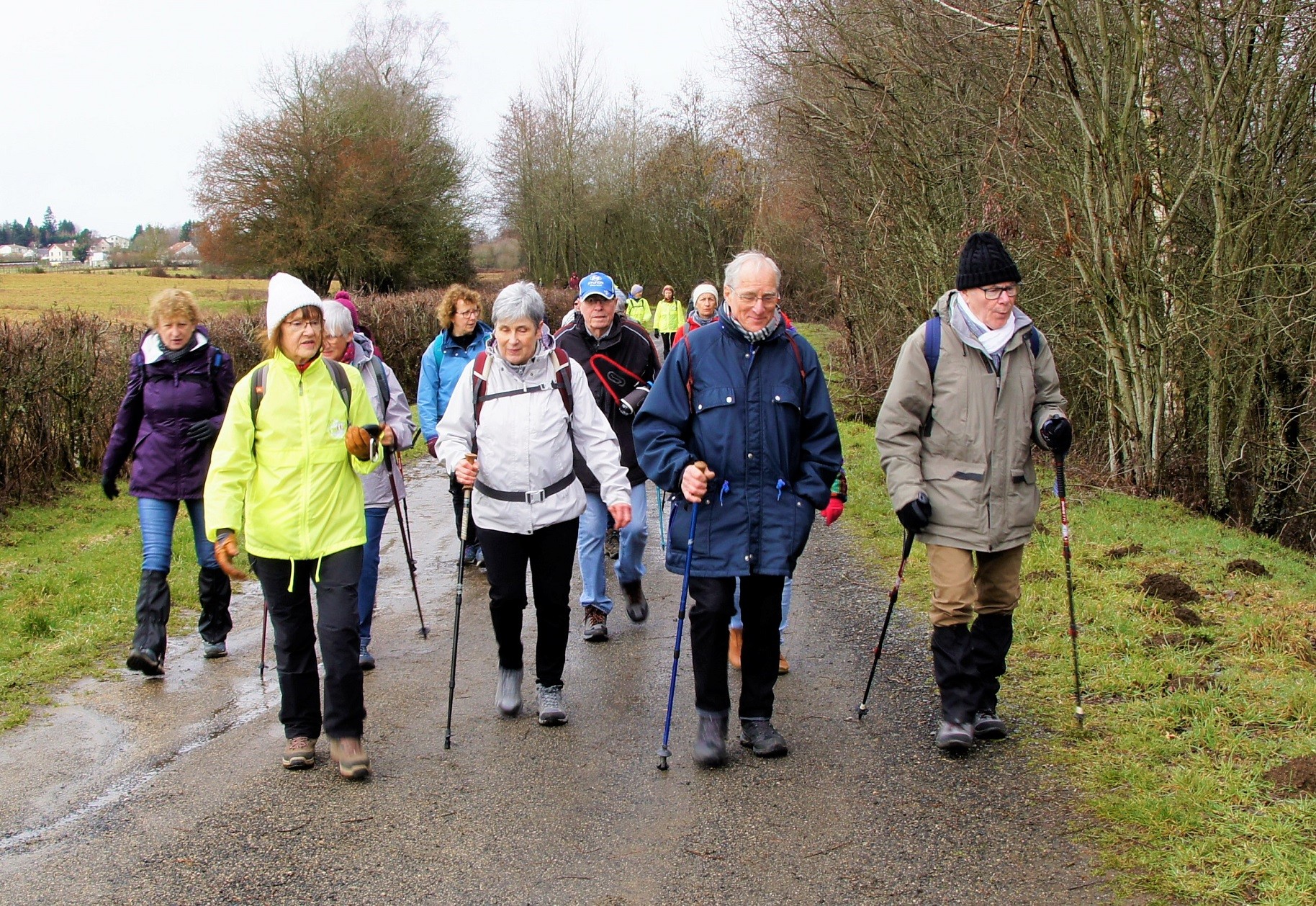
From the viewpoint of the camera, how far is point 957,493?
4965 mm

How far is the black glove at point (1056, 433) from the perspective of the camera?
4.96 meters

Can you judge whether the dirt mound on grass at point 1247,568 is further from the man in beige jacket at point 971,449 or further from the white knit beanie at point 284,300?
the white knit beanie at point 284,300

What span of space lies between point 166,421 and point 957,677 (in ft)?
15.1

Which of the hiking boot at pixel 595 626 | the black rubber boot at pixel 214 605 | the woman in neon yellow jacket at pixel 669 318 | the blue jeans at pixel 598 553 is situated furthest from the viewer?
the woman in neon yellow jacket at pixel 669 318

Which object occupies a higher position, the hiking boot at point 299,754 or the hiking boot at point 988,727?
the hiking boot at point 988,727

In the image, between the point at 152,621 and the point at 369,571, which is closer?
the point at 152,621

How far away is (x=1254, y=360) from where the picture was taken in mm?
10992

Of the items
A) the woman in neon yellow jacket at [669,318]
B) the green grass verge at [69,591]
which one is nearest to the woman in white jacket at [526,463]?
the green grass verge at [69,591]

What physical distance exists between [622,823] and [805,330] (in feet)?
123

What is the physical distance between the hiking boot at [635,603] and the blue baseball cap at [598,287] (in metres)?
1.91

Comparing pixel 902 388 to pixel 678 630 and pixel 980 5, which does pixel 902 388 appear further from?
pixel 980 5

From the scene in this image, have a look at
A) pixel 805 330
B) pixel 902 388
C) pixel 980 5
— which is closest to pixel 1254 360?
pixel 980 5

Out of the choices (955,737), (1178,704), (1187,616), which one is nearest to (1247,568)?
(1187,616)

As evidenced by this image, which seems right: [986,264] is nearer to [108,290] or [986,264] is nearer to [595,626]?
[595,626]
